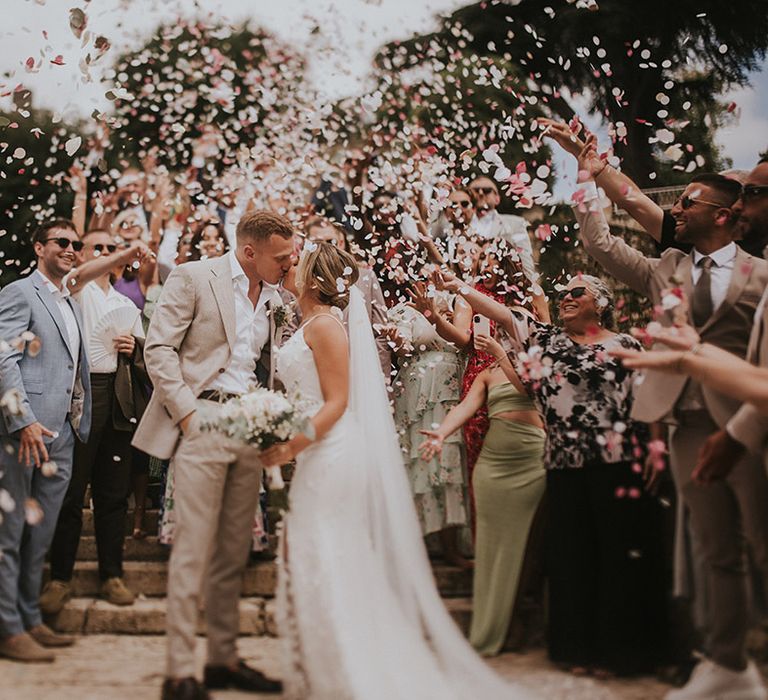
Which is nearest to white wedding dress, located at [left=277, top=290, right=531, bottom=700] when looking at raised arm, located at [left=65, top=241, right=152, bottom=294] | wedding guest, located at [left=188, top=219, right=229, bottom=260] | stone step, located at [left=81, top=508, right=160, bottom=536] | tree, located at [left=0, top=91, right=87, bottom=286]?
raised arm, located at [left=65, top=241, right=152, bottom=294]

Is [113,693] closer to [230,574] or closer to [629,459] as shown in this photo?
[230,574]

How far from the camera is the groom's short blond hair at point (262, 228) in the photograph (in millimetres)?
4422

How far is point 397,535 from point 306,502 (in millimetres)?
466

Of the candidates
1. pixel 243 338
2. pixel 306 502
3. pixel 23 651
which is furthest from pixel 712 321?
pixel 23 651

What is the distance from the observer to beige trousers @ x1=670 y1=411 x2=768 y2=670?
3.51 m

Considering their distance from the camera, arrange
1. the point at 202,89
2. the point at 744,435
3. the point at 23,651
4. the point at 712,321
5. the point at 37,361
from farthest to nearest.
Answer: the point at 202,89 < the point at 37,361 < the point at 23,651 < the point at 712,321 < the point at 744,435

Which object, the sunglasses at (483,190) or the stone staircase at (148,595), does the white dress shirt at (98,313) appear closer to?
the stone staircase at (148,595)

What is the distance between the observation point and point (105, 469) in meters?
5.15

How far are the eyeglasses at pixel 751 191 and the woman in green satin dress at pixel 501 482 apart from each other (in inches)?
60.3

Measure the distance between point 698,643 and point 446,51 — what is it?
7.47m

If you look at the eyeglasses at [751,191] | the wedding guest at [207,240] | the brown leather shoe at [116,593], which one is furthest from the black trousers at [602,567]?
the wedding guest at [207,240]

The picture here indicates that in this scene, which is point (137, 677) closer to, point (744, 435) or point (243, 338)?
point (243, 338)

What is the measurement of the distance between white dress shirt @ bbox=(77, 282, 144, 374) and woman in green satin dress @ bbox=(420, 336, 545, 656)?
2.09 metres

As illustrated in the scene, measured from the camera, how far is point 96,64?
17.5ft
